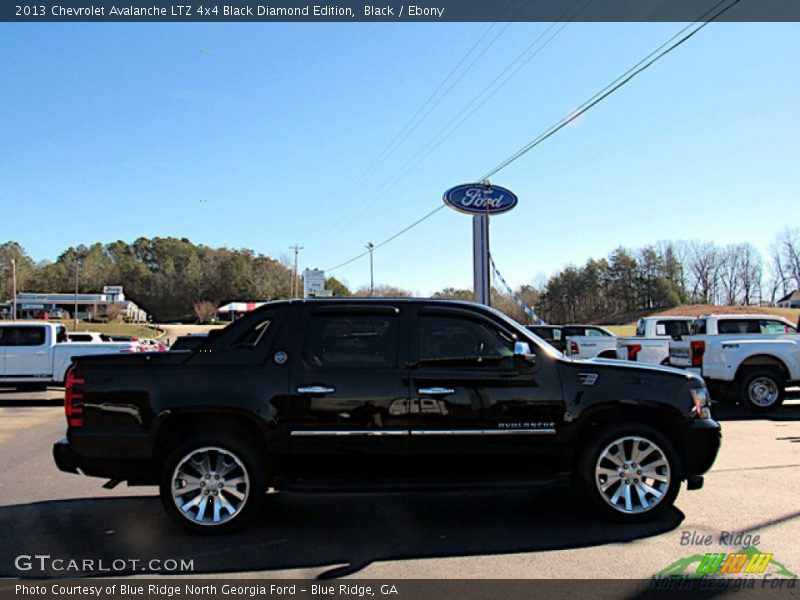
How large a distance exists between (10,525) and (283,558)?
2.61 m

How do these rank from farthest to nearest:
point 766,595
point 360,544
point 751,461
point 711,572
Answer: point 751,461 → point 360,544 → point 711,572 → point 766,595

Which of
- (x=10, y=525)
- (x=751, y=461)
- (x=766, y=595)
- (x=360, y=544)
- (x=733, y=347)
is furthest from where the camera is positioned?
Answer: (x=733, y=347)

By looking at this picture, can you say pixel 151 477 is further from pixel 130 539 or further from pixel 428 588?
pixel 428 588

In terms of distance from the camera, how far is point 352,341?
5191mm

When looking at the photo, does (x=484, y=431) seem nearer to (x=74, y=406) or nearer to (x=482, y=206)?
(x=74, y=406)

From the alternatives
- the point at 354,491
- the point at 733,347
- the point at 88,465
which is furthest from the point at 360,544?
the point at 733,347

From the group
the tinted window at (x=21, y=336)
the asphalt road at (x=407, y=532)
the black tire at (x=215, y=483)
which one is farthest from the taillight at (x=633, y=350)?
the tinted window at (x=21, y=336)

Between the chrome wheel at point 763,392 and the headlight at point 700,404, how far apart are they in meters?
7.65

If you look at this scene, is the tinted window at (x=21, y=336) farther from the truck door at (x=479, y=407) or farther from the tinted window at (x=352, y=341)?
the truck door at (x=479, y=407)

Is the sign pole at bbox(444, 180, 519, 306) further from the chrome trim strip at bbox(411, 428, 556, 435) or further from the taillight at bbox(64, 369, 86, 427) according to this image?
the taillight at bbox(64, 369, 86, 427)

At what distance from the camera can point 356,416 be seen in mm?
4934

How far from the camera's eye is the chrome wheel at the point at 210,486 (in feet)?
16.0

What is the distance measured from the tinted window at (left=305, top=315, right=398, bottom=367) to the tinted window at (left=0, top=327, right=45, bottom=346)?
1222 cm

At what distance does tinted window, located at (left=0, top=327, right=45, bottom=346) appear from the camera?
14.4m
